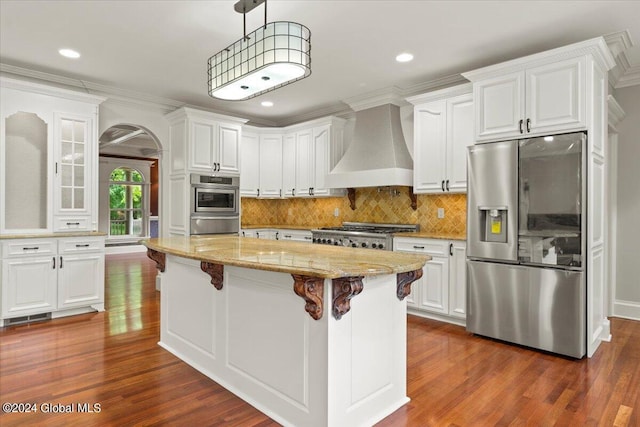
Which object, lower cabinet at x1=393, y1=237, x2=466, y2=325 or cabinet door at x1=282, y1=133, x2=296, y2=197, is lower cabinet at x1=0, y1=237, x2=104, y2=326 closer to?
cabinet door at x1=282, y1=133, x2=296, y2=197

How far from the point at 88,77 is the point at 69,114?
1.70 ft

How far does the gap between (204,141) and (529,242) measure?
4.09 meters

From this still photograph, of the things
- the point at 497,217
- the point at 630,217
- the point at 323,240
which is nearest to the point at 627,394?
the point at 497,217

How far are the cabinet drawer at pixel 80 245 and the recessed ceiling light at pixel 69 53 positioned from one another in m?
1.90

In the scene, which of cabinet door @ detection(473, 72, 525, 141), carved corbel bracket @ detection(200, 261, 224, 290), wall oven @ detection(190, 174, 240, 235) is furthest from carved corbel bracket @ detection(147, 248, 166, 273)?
cabinet door @ detection(473, 72, 525, 141)

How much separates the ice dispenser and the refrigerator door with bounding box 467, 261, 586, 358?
241 mm

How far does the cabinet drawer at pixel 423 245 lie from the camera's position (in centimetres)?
407

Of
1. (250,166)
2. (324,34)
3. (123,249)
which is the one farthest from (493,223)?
(123,249)

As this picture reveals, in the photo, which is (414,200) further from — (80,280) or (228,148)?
(80,280)

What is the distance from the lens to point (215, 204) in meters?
5.46

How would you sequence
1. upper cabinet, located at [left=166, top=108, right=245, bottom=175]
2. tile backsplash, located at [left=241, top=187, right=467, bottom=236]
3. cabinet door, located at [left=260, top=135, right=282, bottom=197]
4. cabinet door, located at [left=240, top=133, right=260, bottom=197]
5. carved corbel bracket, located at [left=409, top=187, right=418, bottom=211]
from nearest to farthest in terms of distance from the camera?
tile backsplash, located at [left=241, top=187, right=467, bottom=236] < carved corbel bracket, located at [left=409, top=187, right=418, bottom=211] < upper cabinet, located at [left=166, top=108, right=245, bottom=175] < cabinet door, located at [left=240, top=133, right=260, bottom=197] < cabinet door, located at [left=260, top=135, right=282, bottom=197]

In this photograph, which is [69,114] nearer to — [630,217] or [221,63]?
[221,63]

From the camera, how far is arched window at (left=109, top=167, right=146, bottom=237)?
428 inches

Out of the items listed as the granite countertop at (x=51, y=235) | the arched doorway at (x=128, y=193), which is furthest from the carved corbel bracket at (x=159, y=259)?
the arched doorway at (x=128, y=193)
